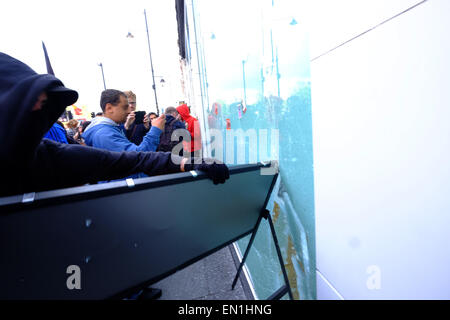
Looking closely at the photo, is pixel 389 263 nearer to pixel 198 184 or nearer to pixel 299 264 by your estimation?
pixel 299 264

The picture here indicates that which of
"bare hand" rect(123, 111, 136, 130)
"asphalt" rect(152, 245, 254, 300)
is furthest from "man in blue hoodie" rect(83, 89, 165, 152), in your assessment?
"asphalt" rect(152, 245, 254, 300)

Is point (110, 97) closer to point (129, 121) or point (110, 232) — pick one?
point (129, 121)

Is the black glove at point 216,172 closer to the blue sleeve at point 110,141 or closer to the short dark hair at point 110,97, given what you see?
the blue sleeve at point 110,141

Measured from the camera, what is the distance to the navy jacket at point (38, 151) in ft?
2.58

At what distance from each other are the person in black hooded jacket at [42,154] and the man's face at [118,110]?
3.12 ft

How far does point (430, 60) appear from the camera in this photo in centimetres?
59

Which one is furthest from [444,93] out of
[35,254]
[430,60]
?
[35,254]

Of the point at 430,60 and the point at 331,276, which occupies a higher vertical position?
the point at 430,60

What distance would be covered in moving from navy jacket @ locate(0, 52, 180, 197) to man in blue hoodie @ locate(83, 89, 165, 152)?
2.03 feet

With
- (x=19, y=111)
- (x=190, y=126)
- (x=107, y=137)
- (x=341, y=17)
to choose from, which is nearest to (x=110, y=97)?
(x=107, y=137)

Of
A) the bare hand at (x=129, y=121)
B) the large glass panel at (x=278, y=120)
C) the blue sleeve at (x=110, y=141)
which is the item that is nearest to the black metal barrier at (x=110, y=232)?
the large glass panel at (x=278, y=120)

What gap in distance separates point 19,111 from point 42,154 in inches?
11.0

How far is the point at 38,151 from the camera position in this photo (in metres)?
0.99
